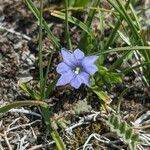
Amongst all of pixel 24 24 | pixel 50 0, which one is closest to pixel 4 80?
pixel 24 24

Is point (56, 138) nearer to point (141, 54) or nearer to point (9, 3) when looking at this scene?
point (141, 54)

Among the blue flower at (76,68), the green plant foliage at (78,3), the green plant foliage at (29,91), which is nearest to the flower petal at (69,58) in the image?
the blue flower at (76,68)

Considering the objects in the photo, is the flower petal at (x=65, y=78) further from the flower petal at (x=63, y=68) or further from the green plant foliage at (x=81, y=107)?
the green plant foliage at (x=81, y=107)

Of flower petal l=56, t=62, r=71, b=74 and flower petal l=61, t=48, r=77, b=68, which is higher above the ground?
flower petal l=61, t=48, r=77, b=68

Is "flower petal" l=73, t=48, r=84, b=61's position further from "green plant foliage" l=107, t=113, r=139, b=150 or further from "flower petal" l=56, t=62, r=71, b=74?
"green plant foliage" l=107, t=113, r=139, b=150

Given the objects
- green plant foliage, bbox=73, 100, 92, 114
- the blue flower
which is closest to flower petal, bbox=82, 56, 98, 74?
the blue flower

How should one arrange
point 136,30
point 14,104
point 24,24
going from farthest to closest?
point 24,24 < point 136,30 < point 14,104

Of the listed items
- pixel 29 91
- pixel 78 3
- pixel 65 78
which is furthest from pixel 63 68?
pixel 78 3
